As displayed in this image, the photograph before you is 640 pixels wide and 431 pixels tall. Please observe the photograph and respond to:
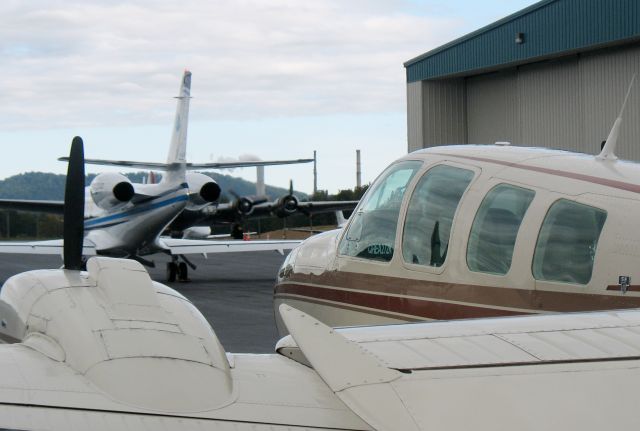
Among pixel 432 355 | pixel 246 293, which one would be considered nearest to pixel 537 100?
pixel 246 293

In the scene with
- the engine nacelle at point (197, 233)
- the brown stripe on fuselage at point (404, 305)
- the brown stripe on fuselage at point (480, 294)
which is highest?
the brown stripe on fuselage at point (480, 294)

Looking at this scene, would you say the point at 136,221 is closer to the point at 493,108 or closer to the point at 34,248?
the point at 34,248

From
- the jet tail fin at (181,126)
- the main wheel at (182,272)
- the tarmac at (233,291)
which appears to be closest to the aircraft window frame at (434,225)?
the tarmac at (233,291)

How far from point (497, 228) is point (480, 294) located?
0.33m

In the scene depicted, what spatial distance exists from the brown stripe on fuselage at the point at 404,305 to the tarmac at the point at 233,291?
7331 mm

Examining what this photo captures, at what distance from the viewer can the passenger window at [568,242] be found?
446 cm

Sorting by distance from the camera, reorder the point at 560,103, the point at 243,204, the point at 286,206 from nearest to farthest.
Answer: the point at 560,103, the point at 286,206, the point at 243,204

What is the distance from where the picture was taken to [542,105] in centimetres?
2598

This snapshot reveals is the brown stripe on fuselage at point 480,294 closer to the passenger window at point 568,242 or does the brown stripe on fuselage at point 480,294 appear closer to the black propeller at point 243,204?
the passenger window at point 568,242

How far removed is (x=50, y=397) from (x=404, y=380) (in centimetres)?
82

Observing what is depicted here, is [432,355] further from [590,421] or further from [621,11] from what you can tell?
[621,11]

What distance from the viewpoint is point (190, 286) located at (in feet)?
91.2

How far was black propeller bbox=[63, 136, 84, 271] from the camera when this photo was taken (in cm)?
524

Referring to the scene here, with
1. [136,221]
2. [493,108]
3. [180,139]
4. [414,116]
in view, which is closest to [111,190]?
[136,221]
